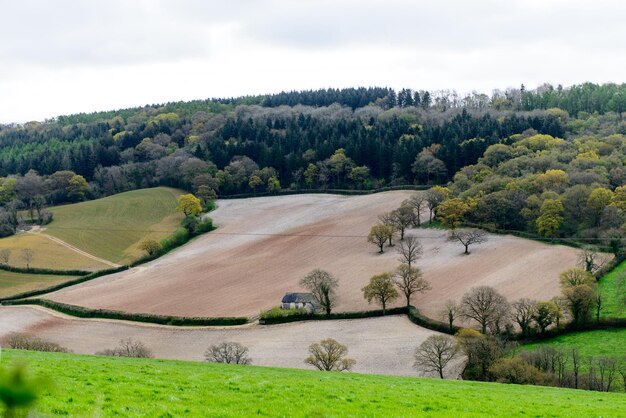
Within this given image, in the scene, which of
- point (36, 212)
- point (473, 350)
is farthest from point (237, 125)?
point (473, 350)

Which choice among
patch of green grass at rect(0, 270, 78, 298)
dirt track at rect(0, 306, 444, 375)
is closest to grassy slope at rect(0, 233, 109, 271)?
patch of green grass at rect(0, 270, 78, 298)

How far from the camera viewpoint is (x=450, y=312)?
65375 millimetres

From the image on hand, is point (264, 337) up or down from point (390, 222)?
down

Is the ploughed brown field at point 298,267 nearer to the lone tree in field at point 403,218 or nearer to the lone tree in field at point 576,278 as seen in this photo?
the lone tree in field at point 403,218

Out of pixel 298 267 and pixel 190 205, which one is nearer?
pixel 298 267

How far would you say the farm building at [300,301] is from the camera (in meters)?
76.2

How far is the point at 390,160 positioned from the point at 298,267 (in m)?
55.9

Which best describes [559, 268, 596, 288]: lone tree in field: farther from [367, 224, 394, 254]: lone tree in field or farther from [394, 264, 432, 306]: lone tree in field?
[367, 224, 394, 254]: lone tree in field

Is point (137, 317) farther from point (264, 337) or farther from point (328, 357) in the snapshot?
point (328, 357)

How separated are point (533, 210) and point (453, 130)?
187 ft

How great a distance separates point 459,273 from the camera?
83875 millimetres

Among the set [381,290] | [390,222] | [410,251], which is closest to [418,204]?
[390,222]

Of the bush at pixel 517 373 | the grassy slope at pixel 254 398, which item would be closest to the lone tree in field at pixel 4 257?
the grassy slope at pixel 254 398

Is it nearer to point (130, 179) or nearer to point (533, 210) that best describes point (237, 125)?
point (130, 179)
